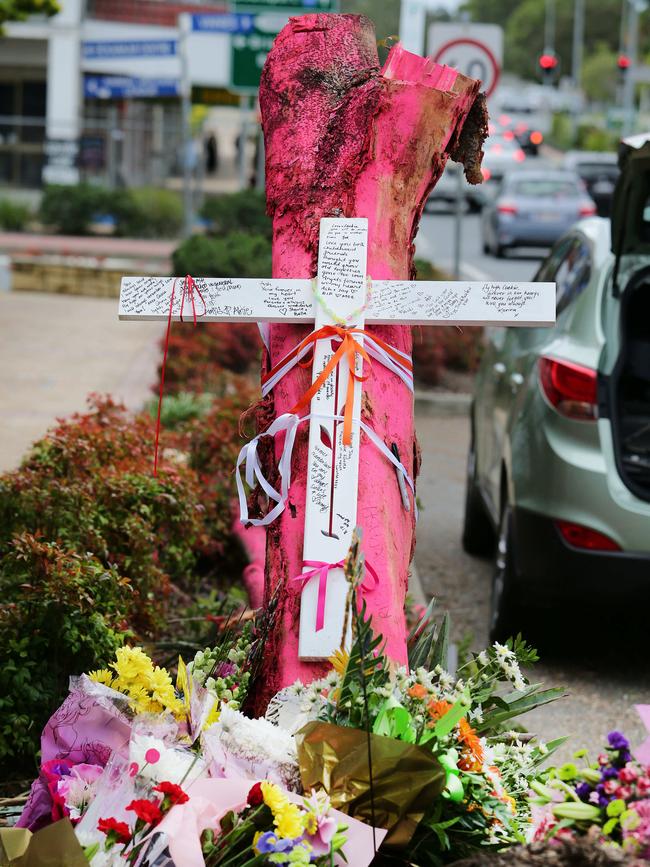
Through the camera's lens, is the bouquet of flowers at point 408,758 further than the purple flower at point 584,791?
Yes

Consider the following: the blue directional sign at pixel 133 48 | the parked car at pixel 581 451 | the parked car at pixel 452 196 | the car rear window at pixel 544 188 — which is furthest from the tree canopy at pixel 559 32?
the parked car at pixel 581 451

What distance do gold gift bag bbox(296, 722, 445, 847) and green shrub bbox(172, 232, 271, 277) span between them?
9.85 meters

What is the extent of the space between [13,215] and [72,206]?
1.16 metres

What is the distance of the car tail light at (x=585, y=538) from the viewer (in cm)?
561

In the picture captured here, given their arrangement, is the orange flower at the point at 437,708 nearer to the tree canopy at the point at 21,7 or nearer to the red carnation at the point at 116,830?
the red carnation at the point at 116,830

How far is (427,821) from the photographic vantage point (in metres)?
2.57

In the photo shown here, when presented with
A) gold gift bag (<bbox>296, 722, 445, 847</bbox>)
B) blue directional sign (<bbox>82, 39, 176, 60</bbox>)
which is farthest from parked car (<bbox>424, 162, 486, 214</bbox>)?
gold gift bag (<bbox>296, 722, 445, 847</bbox>)

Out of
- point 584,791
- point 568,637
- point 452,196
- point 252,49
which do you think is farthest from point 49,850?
point 452,196

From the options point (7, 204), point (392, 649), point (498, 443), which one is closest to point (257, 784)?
point (392, 649)

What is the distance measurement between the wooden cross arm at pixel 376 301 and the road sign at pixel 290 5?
12969 millimetres

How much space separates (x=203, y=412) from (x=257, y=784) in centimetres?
615

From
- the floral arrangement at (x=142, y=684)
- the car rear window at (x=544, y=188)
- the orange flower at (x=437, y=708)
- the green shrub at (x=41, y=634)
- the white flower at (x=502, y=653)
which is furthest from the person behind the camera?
the car rear window at (x=544, y=188)

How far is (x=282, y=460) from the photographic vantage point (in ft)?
10.6

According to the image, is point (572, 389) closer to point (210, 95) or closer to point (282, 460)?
point (282, 460)
